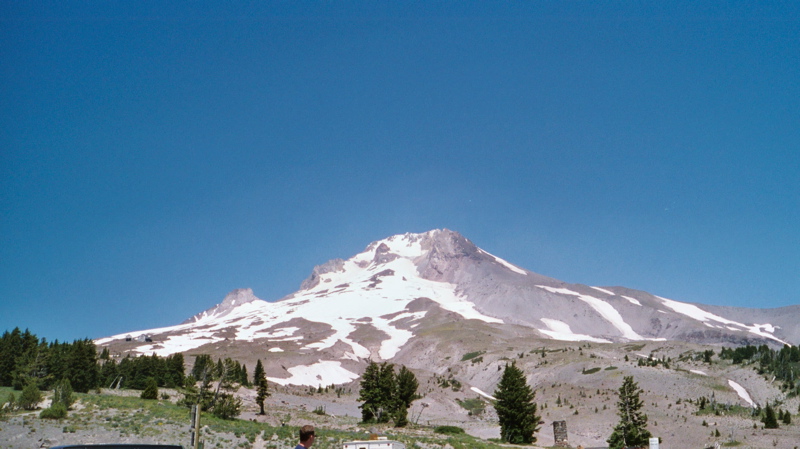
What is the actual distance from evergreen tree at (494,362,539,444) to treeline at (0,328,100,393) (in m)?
42.9

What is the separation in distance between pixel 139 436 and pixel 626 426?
110 feet

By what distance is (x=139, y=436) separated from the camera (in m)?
32.2

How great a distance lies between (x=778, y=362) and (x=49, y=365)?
84.8 meters

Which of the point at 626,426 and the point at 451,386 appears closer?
the point at 626,426

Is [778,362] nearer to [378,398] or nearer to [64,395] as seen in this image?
[378,398]

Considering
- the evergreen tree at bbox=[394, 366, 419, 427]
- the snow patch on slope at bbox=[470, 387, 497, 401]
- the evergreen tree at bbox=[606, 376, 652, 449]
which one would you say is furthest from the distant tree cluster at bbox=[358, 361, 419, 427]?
the snow patch on slope at bbox=[470, 387, 497, 401]

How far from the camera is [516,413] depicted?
4759 centimetres

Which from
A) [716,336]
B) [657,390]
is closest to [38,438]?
[657,390]

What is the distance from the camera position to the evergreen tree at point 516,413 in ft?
154

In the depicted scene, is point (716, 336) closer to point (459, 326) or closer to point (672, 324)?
point (672, 324)

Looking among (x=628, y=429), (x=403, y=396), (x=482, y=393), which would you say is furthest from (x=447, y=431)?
(x=482, y=393)

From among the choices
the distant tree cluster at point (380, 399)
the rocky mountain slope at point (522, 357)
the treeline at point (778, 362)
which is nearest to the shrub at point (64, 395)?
the distant tree cluster at point (380, 399)

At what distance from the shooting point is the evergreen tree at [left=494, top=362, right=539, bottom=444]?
4703 cm

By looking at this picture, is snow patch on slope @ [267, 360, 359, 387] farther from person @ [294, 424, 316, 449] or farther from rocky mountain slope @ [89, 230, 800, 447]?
person @ [294, 424, 316, 449]
